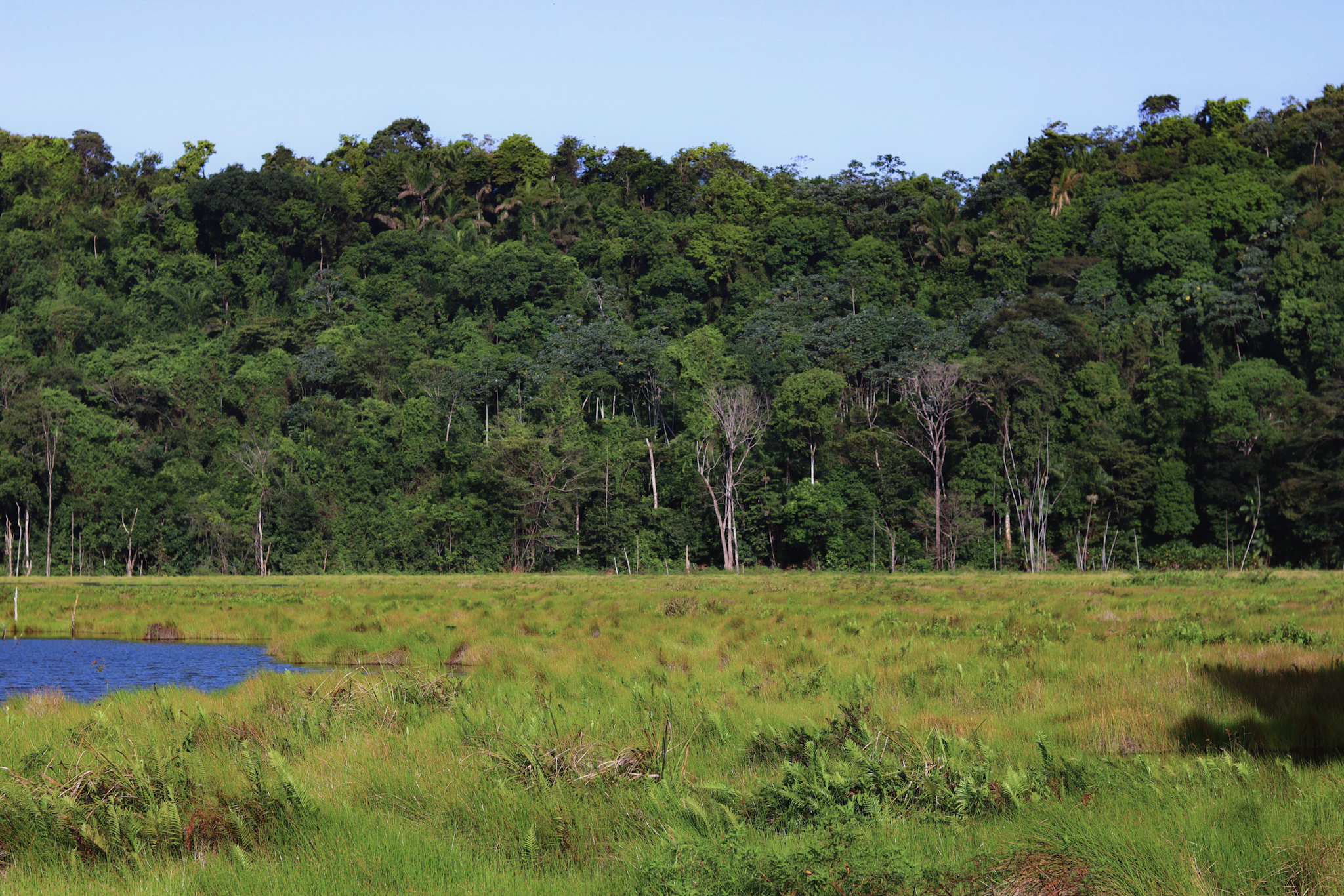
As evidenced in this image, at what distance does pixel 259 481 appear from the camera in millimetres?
70250

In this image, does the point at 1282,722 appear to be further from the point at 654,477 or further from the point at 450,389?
the point at 450,389

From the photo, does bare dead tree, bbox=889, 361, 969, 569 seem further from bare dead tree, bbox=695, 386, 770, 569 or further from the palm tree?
the palm tree

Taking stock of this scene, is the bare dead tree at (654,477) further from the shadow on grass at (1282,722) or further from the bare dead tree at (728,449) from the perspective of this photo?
the shadow on grass at (1282,722)

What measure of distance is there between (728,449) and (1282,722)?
202ft

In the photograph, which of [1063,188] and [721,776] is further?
[1063,188]

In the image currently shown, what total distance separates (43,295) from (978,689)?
104m

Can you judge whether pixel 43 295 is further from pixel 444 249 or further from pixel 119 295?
pixel 444 249

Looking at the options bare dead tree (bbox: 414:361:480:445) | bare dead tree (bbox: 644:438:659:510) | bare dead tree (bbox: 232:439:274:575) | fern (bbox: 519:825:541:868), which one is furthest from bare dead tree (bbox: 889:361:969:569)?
fern (bbox: 519:825:541:868)

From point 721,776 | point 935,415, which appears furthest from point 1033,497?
point 721,776

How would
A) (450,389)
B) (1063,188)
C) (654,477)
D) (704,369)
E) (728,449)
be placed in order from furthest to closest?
(1063,188), (450,389), (704,369), (654,477), (728,449)

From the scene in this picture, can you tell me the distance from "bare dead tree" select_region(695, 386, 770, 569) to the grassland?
51.3 metres

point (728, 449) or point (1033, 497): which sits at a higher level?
point (728, 449)

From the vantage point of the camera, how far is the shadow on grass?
8258 mm

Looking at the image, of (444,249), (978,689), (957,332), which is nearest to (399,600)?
(978,689)
